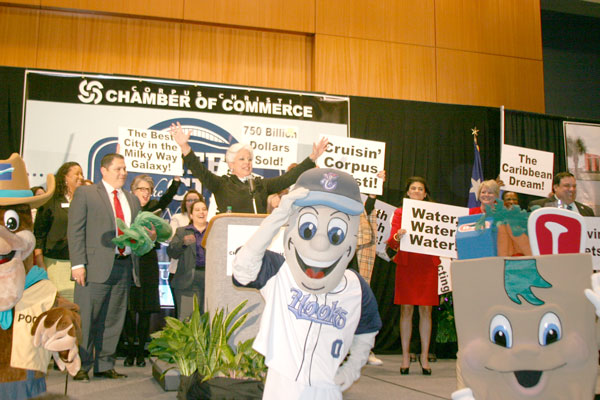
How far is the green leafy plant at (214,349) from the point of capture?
2.98m

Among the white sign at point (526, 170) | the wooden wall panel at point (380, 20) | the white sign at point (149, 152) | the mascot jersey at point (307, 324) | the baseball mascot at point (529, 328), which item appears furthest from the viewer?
the wooden wall panel at point (380, 20)

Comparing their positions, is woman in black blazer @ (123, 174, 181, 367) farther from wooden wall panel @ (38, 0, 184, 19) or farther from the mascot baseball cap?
the mascot baseball cap

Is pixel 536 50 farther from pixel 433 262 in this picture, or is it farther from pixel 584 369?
pixel 584 369

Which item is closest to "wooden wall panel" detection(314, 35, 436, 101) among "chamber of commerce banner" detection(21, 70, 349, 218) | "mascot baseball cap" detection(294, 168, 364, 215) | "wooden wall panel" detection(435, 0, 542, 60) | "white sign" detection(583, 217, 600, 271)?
"wooden wall panel" detection(435, 0, 542, 60)

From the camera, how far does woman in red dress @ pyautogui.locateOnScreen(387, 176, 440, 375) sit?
4430 millimetres

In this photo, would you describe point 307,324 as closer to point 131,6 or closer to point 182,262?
point 182,262

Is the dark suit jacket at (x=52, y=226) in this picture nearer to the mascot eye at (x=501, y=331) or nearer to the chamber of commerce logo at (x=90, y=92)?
the chamber of commerce logo at (x=90, y=92)

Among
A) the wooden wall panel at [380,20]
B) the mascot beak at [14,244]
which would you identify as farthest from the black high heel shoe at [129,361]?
the wooden wall panel at [380,20]

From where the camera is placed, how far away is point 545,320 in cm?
201

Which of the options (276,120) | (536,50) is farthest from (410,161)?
(536,50)

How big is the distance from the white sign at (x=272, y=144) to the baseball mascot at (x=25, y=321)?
11.2ft

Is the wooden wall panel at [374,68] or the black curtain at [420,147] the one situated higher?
the wooden wall panel at [374,68]

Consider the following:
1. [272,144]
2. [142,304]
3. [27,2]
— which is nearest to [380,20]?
[272,144]

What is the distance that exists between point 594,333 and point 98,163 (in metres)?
4.62
